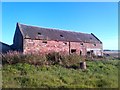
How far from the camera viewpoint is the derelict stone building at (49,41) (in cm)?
2291

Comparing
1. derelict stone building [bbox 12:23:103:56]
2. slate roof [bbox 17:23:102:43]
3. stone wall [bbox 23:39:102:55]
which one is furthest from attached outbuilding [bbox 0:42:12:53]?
slate roof [bbox 17:23:102:43]

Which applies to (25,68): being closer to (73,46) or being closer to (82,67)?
(82,67)

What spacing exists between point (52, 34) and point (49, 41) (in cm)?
185

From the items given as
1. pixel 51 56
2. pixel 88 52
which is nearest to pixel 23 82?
pixel 51 56

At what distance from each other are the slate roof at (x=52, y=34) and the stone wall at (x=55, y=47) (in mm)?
546

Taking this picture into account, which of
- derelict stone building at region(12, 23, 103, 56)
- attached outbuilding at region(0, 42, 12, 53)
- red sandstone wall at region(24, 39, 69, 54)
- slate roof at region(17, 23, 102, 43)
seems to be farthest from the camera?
slate roof at region(17, 23, 102, 43)

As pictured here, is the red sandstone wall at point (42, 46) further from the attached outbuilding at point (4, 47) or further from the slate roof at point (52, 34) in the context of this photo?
the attached outbuilding at point (4, 47)

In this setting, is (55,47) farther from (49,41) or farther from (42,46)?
(42,46)

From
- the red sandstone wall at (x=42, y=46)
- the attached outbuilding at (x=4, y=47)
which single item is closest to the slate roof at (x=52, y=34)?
the red sandstone wall at (x=42, y=46)

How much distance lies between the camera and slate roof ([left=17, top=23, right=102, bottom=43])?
23691mm

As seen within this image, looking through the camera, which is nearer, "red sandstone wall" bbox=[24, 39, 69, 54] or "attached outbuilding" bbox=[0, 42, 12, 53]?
"red sandstone wall" bbox=[24, 39, 69, 54]

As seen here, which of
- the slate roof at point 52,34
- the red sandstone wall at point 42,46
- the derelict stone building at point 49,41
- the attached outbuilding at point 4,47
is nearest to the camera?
the red sandstone wall at point 42,46

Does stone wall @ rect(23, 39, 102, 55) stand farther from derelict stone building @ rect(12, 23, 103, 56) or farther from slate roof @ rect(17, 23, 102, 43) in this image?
slate roof @ rect(17, 23, 102, 43)

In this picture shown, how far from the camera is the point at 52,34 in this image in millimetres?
26125
